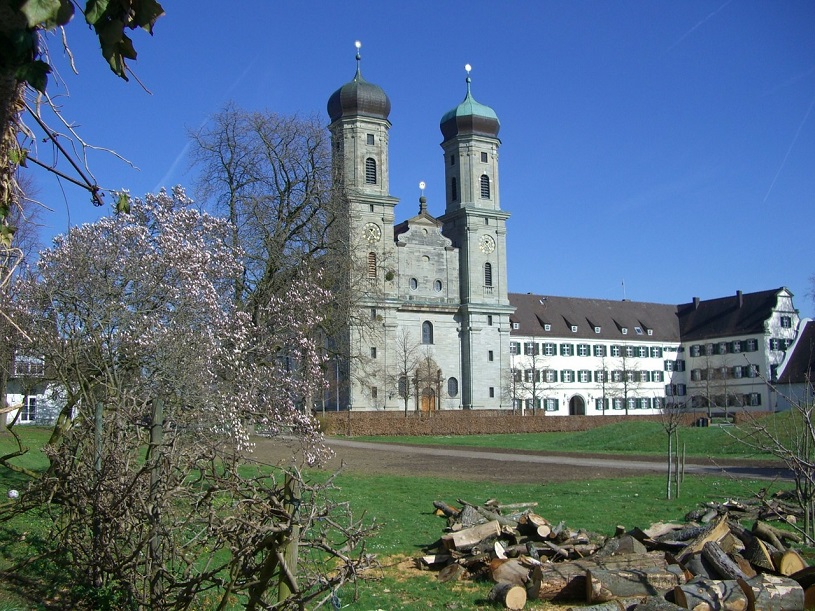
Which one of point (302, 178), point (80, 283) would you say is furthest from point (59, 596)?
point (302, 178)

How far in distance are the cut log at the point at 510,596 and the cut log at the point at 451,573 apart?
4.12 ft

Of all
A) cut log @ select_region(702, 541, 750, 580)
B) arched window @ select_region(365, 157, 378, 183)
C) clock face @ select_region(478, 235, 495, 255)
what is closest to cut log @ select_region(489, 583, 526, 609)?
cut log @ select_region(702, 541, 750, 580)

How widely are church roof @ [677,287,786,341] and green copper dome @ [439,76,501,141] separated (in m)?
33.9

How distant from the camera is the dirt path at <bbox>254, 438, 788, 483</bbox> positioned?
2367 centimetres

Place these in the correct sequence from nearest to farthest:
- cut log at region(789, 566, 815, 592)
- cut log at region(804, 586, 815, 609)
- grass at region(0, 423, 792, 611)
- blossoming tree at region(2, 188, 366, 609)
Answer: blossoming tree at region(2, 188, 366, 609) → cut log at region(804, 586, 815, 609) → cut log at region(789, 566, 815, 592) → grass at region(0, 423, 792, 611)

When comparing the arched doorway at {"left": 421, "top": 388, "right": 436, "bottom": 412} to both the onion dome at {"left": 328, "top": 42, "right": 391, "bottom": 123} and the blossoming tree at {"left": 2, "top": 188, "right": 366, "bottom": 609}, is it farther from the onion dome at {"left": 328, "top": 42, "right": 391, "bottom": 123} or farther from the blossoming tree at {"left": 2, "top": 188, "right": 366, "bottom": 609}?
the blossoming tree at {"left": 2, "top": 188, "right": 366, "bottom": 609}

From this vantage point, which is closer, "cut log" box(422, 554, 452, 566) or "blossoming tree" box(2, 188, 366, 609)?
"blossoming tree" box(2, 188, 366, 609)

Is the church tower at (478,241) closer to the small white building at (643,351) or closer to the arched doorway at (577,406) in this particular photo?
the small white building at (643,351)

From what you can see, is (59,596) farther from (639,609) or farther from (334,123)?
(334,123)

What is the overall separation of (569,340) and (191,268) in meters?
69.7

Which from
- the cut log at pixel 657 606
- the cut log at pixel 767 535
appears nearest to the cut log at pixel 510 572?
the cut log at pixel 657 606

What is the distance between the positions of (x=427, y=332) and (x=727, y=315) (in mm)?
37624

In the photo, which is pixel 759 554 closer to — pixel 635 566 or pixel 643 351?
pixel 635 566

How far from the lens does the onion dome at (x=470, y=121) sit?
3078 inches
